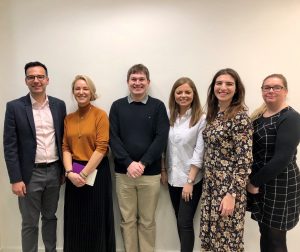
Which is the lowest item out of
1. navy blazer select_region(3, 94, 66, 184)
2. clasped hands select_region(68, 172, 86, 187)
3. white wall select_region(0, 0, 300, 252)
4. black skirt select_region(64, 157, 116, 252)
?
black skirt select_region(64, 157, 116, 252)

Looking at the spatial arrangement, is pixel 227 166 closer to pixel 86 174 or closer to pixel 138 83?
pixel 138 83

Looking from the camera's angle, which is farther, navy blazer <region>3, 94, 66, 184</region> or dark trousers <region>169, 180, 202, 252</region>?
dark trousers <region>169, 180, 202, 252</region>

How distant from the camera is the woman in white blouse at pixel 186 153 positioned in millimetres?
2105

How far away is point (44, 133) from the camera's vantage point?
2104mm

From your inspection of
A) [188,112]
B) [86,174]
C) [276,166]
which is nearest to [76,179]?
[86,174]

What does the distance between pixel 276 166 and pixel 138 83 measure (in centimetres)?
119

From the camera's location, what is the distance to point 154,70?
240cm

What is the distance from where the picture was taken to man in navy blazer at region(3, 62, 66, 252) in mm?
2033

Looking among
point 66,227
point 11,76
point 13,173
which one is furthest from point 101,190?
point 11,76

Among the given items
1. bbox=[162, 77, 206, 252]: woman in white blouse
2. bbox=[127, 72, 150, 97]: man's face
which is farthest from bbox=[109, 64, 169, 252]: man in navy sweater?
bbox=[162, 77, 206, 252]: woman in white blouse

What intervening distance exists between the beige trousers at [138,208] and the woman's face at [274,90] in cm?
108

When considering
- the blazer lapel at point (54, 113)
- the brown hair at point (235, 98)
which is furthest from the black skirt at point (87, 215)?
the brown hair at point (235, 98)

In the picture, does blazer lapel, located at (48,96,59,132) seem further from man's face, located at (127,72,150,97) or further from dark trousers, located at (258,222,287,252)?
dark trousers, located at (258,222,287,252)

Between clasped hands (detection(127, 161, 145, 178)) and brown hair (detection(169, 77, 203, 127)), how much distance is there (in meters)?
0.45
